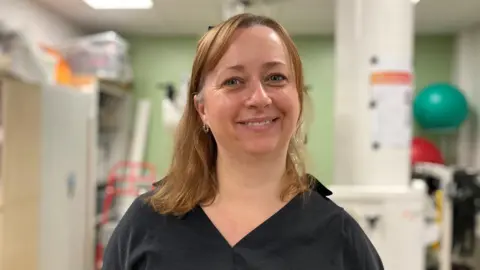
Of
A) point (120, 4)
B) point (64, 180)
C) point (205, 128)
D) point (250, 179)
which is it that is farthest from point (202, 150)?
point (120, 4)

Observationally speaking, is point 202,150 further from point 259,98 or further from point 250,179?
point 259,98

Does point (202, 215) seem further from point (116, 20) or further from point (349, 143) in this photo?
point (116, 20)

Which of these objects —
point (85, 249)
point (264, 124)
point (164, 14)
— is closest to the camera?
point (264, 124)

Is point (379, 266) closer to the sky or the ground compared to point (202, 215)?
closer to the ground

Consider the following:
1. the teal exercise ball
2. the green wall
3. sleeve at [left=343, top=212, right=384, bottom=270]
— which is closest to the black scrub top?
sleeve at [left=343, top=212, right=384, bottom=270]

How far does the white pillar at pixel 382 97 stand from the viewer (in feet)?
6.37

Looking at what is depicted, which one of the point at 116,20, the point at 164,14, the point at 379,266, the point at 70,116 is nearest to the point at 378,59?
the point at 379,266

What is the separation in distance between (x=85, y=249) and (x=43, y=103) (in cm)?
137

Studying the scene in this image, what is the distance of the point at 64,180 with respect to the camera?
125 inches

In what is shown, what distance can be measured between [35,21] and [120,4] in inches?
25.6

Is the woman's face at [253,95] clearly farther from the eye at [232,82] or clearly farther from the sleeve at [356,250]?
the sleeve at [356,250]

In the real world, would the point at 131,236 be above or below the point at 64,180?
above

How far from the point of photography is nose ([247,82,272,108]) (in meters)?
0.97

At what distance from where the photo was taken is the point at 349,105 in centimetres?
214
